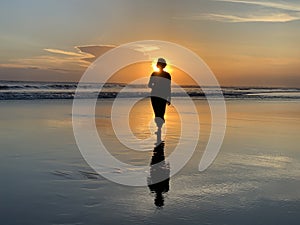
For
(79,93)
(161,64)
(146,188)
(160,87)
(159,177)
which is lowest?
(146,188)

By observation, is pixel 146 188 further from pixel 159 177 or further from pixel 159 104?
pixel 159 104

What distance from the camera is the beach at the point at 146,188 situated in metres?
5.53

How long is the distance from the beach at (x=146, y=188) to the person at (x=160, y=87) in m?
1.82

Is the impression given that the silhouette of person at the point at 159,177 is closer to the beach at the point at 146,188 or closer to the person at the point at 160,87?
the beach at the point at 146,188

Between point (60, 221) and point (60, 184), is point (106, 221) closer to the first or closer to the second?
point (60, 221)

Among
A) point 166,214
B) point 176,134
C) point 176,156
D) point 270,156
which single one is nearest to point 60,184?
point 166,214

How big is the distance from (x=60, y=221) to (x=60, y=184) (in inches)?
73.2

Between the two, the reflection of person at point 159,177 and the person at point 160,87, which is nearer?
the reflection of person at point 159,177

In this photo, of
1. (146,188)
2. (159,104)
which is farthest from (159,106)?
(146,188)

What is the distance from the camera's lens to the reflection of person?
6.47 m

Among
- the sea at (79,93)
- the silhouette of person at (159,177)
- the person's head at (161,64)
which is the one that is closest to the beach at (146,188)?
the silhouette of person at (159,177)

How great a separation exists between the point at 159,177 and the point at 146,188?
873 mm

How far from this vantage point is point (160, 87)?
541 inches

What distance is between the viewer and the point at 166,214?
5.61m
